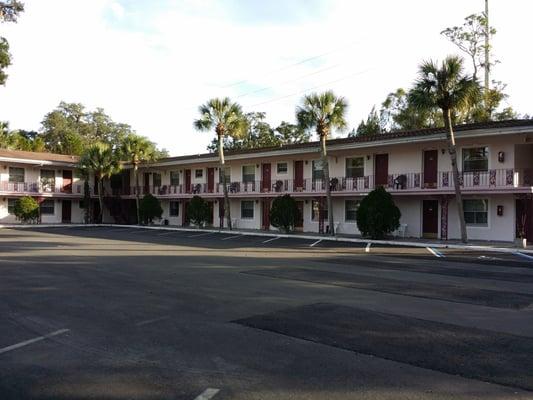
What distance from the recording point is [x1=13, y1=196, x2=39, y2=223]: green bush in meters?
39.0

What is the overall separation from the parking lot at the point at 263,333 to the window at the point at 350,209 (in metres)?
15.8

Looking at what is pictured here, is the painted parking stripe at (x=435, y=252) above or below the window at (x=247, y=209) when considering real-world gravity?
below

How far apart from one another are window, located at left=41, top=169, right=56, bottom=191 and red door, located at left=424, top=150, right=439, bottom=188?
1244 inches

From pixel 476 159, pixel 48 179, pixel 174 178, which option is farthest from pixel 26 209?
pixel 476 159

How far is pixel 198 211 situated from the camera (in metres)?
35.8

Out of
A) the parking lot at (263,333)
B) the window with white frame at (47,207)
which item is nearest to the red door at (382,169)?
the parking lot at (263,333)

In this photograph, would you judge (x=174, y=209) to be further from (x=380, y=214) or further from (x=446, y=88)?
(x=446, y=88)

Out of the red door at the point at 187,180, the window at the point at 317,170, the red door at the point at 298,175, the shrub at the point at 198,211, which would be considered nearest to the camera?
the window at the point at 317,170

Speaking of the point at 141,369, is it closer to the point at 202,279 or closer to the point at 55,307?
the point at 55,307

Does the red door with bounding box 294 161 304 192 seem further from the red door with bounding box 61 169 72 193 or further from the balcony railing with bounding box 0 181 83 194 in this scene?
the red door with bounding box 61 169 72 193

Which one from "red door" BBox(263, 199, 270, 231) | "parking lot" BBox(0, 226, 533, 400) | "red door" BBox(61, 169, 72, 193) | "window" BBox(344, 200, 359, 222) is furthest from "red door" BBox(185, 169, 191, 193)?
"parking lot" BBox(0, 226, 533, 400)

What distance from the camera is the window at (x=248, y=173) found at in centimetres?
3612

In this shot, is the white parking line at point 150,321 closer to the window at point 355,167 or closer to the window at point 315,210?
the window at point 355,167

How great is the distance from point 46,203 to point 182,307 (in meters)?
38.9
